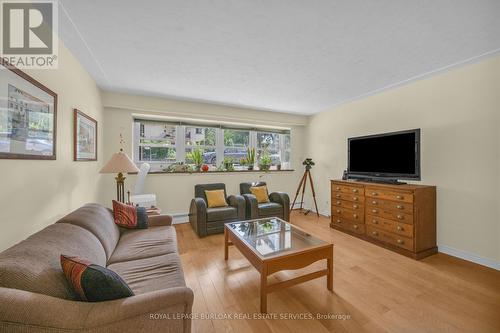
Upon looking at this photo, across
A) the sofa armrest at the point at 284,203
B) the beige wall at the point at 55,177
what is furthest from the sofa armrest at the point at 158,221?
the sofa armrest at the point at 284,203

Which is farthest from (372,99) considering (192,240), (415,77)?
(192,240)

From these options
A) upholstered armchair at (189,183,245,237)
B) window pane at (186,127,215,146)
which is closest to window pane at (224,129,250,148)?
window pane at (186,127,215,146)

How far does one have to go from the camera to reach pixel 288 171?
201 inches

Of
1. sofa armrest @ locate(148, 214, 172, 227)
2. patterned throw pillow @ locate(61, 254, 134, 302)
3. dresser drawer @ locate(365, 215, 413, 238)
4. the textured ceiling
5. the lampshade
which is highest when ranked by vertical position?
the textured ceiling

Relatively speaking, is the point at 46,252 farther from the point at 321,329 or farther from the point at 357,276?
the point at 357,276

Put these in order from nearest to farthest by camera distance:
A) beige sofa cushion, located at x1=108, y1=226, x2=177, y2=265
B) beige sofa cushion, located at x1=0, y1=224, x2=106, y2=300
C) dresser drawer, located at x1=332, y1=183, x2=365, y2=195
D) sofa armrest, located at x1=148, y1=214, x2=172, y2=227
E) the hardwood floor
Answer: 1. beige sofa cushion, located at x1=0, y1=224, x2=106, y2=300
2. the hardwood floor
3. beige sofa cushion, located at x1=108, y1=226, x2=177, y2=265
4. sofa armrest, located at x1=148, y1=214, x2=172, y2=227
5. dresser drawer, located at x1=332, y1=183, x2=365, y2=195

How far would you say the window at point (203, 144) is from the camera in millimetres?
4012

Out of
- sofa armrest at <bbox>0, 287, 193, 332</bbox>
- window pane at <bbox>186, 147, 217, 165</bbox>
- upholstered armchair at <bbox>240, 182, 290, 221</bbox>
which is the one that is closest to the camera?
sofa armrest at <bbox>0, 287, 193, 332</bbox>

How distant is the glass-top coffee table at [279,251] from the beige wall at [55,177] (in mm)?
1750

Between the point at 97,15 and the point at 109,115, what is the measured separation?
2324 mm

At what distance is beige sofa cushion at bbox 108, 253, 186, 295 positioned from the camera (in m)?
1.34

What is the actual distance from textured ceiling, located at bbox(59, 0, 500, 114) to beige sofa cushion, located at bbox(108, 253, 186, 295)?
201 centimetres

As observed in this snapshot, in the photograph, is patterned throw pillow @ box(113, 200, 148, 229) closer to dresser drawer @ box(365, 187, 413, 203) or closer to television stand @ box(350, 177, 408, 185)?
dresser drawer @ box(365, 187, 413, 203)

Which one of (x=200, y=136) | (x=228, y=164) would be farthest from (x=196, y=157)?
(x=228, y=164)
